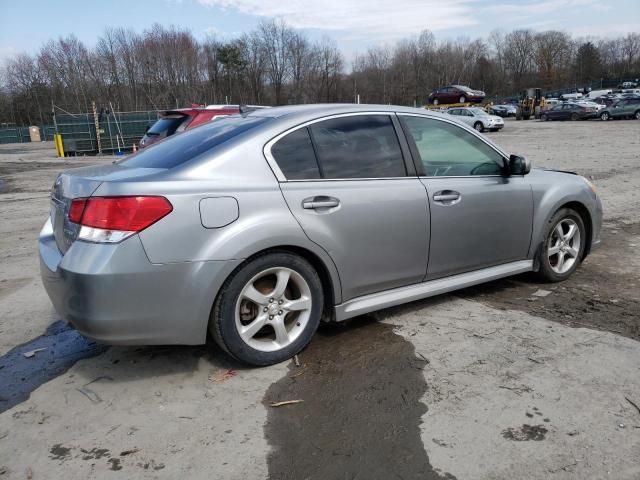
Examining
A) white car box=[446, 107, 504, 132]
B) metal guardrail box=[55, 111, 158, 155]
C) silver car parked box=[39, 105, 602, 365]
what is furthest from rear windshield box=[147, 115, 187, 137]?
white car box=[446, 107, 504, 132]

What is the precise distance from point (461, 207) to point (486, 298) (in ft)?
3.22

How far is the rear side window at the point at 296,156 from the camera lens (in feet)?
10.7

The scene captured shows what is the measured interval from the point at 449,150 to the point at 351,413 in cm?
233

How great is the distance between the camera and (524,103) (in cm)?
5191

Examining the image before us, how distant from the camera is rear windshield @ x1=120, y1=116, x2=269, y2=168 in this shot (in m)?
3.23

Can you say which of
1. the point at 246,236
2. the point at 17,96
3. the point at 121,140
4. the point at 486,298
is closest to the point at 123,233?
the point at 246,236

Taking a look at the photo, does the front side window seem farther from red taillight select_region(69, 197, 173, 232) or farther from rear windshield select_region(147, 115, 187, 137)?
rear windshield select_region(147, 115, 187, 137)

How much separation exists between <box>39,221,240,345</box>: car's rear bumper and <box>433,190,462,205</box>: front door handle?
5.36ft

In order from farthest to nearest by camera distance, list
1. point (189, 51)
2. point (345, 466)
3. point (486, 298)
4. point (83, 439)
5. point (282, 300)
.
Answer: point (189, 51) → point (486, 298) → point (282, 300) → point (83, 439) → point (345, 466)

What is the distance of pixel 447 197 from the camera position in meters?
3.84

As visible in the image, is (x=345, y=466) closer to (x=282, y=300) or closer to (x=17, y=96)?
(x=282, y=300)

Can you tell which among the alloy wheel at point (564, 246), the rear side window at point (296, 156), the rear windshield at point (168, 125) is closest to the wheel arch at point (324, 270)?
the rear side window at point (296, 156)

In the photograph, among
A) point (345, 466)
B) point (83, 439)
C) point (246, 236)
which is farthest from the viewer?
point (246, 236)

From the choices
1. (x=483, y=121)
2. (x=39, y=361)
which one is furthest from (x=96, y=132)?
(x=39, y=361)
